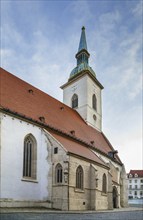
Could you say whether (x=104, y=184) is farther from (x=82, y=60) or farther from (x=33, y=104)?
(x=82, y=60)

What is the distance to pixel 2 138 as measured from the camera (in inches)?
609

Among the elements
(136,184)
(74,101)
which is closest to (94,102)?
(74,101)

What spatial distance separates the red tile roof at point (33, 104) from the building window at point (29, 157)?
5.71 ft

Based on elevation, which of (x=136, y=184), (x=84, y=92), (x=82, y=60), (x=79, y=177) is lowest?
(x=136, y=184)

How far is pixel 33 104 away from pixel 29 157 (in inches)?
192

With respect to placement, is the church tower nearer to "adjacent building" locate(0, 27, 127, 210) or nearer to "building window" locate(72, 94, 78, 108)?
"building window" locate(72, 94, 78, 108)

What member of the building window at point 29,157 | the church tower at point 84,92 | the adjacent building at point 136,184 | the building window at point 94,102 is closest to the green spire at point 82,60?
the church tower at point 84,92

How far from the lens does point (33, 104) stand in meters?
20.7

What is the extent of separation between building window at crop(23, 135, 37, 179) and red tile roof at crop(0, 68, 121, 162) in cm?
174

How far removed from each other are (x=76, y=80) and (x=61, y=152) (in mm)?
17375

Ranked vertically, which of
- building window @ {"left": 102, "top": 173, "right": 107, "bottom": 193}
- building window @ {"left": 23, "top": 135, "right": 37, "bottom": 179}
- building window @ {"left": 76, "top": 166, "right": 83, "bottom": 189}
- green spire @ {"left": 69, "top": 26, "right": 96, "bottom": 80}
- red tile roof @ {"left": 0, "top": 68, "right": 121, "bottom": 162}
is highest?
green spire @ {"left": 69, "top": 26, "right": 96, "bottom": 80}

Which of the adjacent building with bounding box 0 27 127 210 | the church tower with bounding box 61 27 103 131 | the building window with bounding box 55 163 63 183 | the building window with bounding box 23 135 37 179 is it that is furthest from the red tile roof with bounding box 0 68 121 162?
the church tower with bounding box 61 27 103 131

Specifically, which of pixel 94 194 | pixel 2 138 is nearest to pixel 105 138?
pixel 94 194

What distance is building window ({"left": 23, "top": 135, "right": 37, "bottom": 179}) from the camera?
56.1 feet
